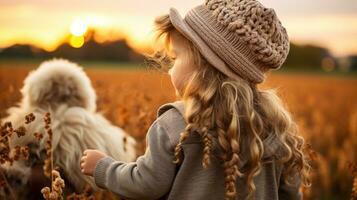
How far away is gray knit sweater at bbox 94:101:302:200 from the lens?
2322 mm

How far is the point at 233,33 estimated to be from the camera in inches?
96.0

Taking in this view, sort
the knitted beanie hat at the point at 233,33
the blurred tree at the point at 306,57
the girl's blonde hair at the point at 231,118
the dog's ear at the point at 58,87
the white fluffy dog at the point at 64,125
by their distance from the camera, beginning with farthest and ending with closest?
1. the blurred tree at the point at 306,57
2. the dog's ear at the point at 58,87
3. the white fluffy dog at the point at 64,125
4. the knitted beanie hat at the point at 233,33
5. the girl's blonde hair at the point at 231,118

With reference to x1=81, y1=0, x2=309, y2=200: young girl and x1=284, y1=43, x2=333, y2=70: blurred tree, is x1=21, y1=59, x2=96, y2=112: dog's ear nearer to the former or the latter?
x1=81, y1=0, x2=309, y2=200: young girl

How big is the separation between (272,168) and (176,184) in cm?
43

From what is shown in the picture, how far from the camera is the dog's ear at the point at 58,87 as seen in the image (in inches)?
143

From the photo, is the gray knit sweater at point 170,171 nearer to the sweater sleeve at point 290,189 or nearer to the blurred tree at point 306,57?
the sweater sleeve at point 290,189

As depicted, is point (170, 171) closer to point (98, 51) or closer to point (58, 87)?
point (58, 87)

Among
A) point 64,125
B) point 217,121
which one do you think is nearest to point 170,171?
point 217,121

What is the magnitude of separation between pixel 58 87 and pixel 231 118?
5.29ft

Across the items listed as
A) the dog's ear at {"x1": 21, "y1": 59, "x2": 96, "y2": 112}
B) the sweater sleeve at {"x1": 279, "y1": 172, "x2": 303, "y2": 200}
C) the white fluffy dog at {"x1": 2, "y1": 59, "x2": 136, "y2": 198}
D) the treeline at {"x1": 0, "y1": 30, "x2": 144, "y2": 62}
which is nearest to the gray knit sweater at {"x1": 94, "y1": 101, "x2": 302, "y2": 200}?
the sweater sleeve at {"x1": 279, "y1": 172, "x2": 303, "y2": 200}

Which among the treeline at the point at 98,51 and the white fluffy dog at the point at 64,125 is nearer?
the white fluffy dog at the point at 64,125

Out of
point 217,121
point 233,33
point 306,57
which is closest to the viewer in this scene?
point 217,121

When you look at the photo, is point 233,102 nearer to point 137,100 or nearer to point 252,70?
point 252,70

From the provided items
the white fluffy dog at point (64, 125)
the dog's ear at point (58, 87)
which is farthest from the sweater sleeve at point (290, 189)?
the dog's ear at point (58, 87)
